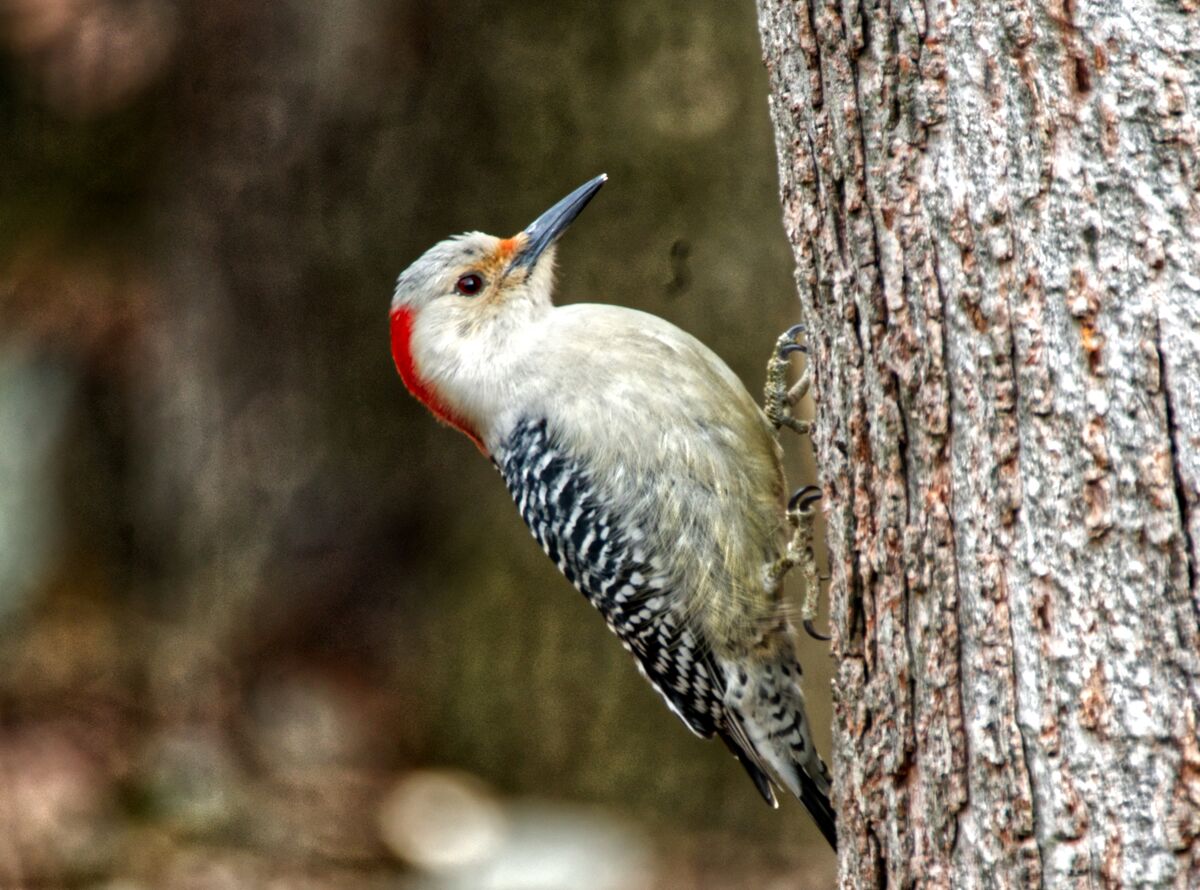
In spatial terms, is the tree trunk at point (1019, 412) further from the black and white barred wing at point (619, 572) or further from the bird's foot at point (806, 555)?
the black and white barred wing at point (619, 572)

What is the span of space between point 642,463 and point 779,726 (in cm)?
103

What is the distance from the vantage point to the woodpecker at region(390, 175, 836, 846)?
13.3 ft

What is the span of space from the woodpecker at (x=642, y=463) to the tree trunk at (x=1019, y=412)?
1.30 metres

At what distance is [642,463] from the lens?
13.3 feet

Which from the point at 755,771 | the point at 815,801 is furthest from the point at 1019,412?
the point at 755,771

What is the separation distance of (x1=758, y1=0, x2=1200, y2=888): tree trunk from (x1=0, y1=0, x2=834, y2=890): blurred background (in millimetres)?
3715

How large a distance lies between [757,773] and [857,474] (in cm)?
212

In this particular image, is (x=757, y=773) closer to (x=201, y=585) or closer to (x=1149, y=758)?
(x=1149, y=758)

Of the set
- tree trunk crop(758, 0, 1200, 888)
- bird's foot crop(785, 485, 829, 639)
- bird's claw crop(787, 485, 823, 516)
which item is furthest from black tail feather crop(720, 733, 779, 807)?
tree trunk crop(758, 0, 1200, 888)

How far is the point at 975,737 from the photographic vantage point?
98.8 inches

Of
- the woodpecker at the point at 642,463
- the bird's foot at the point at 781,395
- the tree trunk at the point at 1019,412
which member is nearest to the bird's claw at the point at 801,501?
the woodpecker at the point at 642,463

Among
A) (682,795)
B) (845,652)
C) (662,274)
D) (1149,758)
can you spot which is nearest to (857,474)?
(845,652)

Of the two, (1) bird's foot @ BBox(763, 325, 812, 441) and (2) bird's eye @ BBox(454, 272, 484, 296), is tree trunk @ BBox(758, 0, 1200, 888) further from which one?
(2) bird's eye @ BBox(454, 272, 484, 296)

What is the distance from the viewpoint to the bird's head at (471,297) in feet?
14.8
